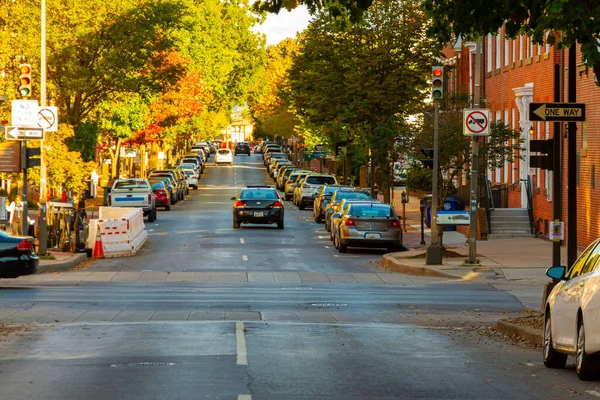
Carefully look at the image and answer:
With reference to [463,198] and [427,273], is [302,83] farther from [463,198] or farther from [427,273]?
[427,273]

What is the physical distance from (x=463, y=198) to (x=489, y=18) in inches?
1361

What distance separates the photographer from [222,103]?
11212cm

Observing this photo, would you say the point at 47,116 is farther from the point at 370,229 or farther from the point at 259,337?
the point at 259,337

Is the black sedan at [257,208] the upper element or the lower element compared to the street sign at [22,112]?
lower

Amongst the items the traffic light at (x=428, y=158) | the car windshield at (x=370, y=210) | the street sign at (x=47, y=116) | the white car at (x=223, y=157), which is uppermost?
the white car at (x=223, y=157)

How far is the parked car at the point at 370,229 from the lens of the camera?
36.8 m

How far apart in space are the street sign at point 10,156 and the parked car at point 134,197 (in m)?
18.9

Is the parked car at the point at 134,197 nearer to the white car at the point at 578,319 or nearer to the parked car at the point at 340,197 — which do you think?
the parked car at the point at 340,197

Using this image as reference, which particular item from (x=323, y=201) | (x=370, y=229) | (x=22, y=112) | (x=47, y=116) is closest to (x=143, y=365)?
(x=22, y=112)

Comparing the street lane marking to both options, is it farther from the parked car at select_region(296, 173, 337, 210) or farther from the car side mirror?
the parked car at select_region(296, 173, 337, 210)

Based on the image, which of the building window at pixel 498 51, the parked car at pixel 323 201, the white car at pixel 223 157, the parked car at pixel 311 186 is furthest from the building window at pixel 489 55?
the white car at pixel 223 157

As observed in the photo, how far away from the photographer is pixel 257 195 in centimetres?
4700

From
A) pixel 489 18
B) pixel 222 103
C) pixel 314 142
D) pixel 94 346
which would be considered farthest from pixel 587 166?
pixel 222 103

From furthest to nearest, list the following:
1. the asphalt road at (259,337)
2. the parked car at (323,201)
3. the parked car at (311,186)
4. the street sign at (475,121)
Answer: the parked car at (311,186) → the parked car at (323,201) → the street sign at (475,121) → the asphalt road at (259,337)
